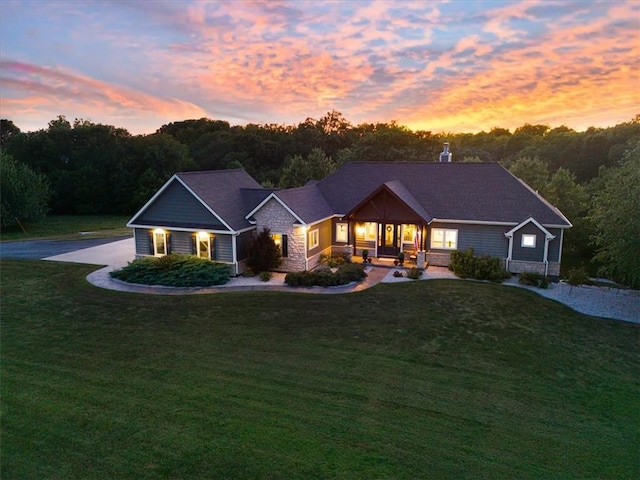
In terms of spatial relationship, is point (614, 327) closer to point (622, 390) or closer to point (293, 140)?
point (622, 390)

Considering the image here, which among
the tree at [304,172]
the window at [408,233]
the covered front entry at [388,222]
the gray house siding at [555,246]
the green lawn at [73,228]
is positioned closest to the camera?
the gray house siding at [555,246]

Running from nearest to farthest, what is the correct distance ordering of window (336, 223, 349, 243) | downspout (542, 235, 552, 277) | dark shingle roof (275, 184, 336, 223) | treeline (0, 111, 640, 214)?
downspout (542, 235, 552, 277) < dark shingle roof (275, 184, 336, 223) < window (336, 223, 349, 243) < treeline (0, 111, 640, 214)

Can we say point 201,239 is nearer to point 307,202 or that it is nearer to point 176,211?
point 176,211

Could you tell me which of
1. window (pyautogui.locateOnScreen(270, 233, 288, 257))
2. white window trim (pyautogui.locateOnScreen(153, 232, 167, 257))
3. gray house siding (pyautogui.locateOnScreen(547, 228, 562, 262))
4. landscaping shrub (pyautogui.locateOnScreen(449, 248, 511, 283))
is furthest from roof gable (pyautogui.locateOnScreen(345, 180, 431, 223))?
white window trim (pyautogui.locateOnScreen(153, 232, 167, 257))

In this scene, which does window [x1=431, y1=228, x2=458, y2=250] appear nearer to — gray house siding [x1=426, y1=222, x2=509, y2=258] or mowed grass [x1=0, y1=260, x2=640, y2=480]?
gray house siding [x1=426, y1=222, x2=509, y2=258]

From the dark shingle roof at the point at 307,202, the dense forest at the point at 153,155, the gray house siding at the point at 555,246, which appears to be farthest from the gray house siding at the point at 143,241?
the dense forest at the point at 153,155

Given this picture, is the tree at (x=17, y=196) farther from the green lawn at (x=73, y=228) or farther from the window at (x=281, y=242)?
the window at (x=281, y=242)
